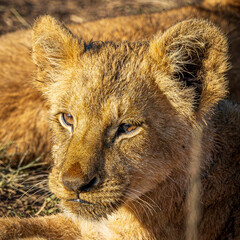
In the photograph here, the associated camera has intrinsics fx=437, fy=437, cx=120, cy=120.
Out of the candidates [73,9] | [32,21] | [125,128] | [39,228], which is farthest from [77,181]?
[73,9]

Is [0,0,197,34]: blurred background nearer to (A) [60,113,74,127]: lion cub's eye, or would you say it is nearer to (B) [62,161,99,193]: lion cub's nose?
(A) [60,113,74,127]: lion cub's eye

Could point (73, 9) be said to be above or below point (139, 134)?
above

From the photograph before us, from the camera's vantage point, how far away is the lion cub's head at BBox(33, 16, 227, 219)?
2.88m

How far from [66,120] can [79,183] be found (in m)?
0.72

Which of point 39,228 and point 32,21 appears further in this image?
point 32,21

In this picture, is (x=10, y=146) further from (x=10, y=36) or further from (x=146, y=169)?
(x=146, y=169)

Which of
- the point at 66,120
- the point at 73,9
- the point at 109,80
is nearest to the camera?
the point at 109,80

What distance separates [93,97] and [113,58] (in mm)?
415

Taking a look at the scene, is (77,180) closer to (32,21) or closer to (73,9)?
(32,21)

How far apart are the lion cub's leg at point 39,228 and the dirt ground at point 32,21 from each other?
377 millimetres

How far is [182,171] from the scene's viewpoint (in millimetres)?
3307

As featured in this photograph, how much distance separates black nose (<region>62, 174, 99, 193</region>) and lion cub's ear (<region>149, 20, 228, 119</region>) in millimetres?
881

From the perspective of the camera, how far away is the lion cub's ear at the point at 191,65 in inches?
117

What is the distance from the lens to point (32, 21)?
273 inches
